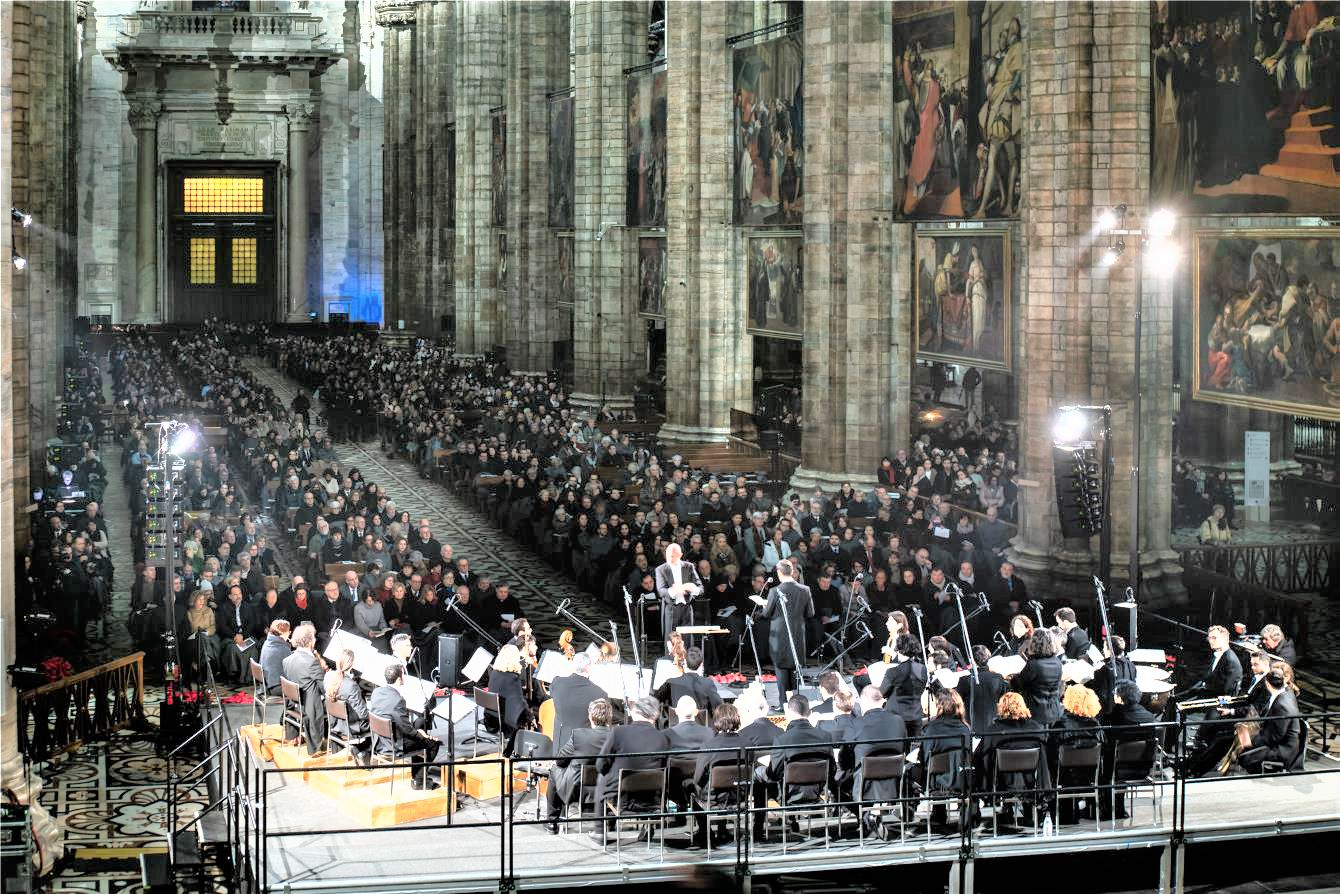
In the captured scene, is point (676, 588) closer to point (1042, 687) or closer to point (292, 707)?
point (292, 707)

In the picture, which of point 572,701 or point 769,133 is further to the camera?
point 769,133

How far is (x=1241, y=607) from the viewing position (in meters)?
24.3

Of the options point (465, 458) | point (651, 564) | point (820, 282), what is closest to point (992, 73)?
point (820, 282)

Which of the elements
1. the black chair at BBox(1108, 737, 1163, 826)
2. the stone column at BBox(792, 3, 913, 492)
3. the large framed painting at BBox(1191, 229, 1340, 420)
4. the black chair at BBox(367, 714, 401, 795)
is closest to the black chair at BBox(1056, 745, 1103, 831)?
the black chair at BBox(1108, 737, 1163, 826)

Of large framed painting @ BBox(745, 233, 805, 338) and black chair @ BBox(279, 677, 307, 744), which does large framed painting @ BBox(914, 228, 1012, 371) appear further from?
black chair @ BBox(279, 677, 307, 744)

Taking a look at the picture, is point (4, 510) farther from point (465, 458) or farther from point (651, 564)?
point (465, 458)

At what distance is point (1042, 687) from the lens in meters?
16.9

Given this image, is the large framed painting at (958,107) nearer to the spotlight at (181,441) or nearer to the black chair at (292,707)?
the spotlight at (181,441)

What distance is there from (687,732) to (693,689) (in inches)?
58.0

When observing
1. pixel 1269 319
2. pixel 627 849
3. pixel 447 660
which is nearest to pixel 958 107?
pixel 1269 319

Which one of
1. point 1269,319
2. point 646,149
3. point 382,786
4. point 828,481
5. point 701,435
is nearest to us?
point 382,786

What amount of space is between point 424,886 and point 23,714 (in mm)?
7199

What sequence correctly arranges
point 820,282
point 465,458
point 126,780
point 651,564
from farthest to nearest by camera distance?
1. point 465,458
2. point 820,282
3. point 651,564
4. point 126,780

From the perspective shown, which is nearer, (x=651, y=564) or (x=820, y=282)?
(x=651, y=564)
